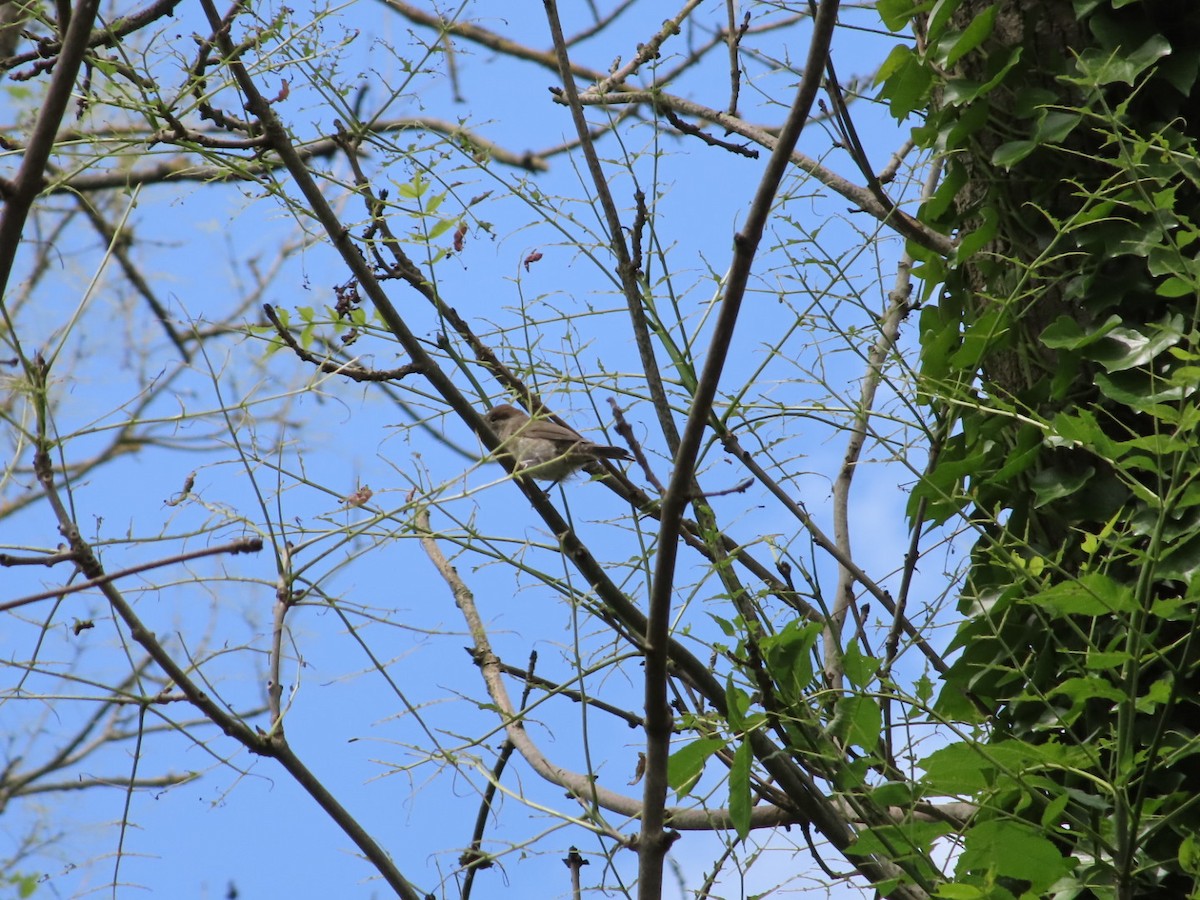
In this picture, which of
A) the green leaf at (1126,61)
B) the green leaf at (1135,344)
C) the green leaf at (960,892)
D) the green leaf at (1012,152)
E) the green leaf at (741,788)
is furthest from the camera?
the green leaf at (1012,152)

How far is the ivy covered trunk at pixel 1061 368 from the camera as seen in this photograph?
6.87 ft

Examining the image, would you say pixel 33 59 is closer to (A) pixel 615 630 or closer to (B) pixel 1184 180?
(A) pixel 615 630

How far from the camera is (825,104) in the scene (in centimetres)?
310

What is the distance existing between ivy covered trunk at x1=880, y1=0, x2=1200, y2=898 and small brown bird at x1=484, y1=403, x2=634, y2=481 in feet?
2.66

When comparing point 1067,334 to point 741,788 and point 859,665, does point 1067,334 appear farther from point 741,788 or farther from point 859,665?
point 741,788

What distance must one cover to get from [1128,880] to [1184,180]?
1.42 m

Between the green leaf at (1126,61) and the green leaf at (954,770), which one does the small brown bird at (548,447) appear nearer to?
the green leaf at (954,770)

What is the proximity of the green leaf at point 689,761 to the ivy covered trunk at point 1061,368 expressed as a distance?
1.53 feet

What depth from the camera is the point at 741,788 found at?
6.66ft

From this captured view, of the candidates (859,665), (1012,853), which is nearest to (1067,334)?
(859,665)

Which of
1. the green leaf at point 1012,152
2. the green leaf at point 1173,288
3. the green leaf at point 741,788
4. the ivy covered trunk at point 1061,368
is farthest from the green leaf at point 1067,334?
the green leaf at point 741,788

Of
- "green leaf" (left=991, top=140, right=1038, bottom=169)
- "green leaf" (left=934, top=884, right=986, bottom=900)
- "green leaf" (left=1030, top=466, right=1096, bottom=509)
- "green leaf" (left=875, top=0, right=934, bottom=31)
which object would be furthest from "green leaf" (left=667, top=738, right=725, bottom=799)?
"green leaf" (left=875, top=0, right=934, bottom=31)

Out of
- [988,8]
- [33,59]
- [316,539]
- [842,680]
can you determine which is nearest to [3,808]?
[316,539]

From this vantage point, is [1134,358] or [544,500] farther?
[1134,358]
